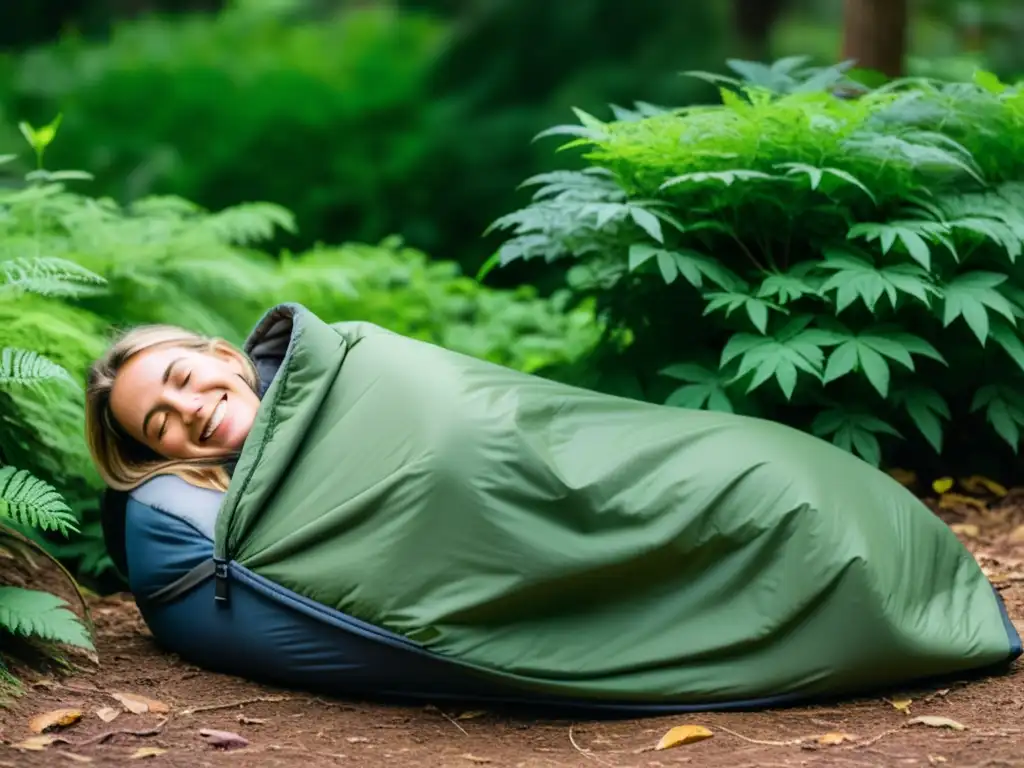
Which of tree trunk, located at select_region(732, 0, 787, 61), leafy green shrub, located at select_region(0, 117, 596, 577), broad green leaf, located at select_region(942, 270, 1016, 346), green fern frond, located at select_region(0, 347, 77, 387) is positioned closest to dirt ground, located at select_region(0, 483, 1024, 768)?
green fern frond, located at select_region(0, 347, 77, 387)

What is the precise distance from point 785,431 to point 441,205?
20.7ft

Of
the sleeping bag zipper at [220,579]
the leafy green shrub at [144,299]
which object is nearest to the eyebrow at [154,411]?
the leafy green shrub at [144,299]

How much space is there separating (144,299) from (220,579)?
185 centimetres

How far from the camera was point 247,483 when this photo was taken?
9.16ft

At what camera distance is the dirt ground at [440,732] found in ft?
7.99

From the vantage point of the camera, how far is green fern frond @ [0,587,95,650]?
107 inches

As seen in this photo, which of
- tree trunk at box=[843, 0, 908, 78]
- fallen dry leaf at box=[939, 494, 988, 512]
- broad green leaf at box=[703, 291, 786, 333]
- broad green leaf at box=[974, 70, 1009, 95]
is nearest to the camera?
broad green leaf at box=[703, 291, 786, 333]

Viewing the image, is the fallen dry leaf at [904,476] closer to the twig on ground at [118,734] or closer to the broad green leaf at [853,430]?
the broad green leaf at [853,430]

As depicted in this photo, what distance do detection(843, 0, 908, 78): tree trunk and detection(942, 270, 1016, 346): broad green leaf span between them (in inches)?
70.0

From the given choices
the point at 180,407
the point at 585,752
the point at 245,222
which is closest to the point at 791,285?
the point at 585,752

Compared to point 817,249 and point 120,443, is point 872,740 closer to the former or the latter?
point 817,249

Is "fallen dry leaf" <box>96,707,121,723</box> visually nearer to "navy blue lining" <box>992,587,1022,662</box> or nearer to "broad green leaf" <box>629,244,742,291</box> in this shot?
"broad green leaf" <box>629,244,742,291</box>

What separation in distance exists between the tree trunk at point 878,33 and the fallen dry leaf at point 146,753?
4.16 meters

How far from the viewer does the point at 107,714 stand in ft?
8.77
